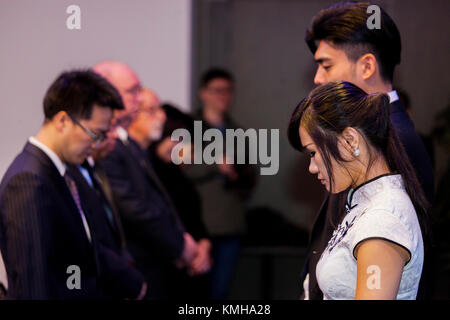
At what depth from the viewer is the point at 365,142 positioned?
1381 mm

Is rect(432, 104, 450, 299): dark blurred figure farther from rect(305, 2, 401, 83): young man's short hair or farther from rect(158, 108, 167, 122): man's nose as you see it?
rect(305, 2, 401, 83): young man's short hair

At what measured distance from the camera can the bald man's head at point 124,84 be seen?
110 inches

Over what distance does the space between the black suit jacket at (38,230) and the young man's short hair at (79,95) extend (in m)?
0.19

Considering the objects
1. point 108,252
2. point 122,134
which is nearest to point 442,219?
point 122,134

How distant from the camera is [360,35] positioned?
1.76 m

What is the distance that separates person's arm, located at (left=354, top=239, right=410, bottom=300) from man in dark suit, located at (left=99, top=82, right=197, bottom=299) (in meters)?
1.82

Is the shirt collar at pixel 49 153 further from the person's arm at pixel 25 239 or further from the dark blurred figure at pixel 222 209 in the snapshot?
the dark blurred figure at pixel 222 209

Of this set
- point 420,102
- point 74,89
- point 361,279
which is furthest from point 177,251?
point 420,102

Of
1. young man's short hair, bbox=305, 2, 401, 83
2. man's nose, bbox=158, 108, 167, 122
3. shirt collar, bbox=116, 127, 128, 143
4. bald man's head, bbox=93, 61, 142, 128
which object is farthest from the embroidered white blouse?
man's nose, bbox=158, 108, 167, 122

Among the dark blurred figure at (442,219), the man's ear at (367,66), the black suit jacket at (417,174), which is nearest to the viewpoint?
the black suit jacket at (417,174)

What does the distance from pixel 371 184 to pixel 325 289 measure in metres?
0.28

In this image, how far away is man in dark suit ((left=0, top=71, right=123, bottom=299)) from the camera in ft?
5.72

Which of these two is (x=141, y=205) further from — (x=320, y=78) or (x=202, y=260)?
(x=320, y=78)

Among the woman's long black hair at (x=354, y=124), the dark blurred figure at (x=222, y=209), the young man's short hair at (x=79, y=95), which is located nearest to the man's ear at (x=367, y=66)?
the woman's long black hair at (x=354, y=124)
